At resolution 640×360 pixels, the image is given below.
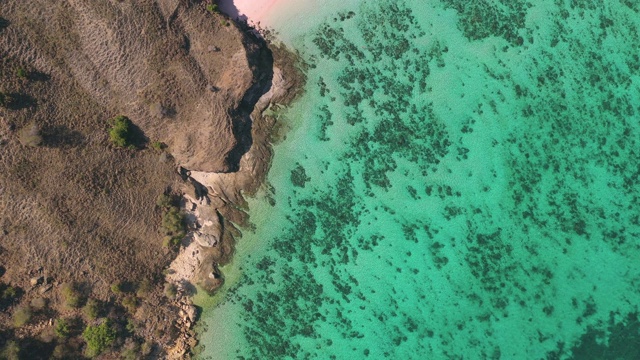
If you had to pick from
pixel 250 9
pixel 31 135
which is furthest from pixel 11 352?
pixel 250 9

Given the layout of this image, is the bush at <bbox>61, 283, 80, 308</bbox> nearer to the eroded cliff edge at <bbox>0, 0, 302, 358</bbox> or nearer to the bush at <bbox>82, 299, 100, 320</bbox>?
the eroded cliff edge at <bbox>0, 0, 302, 358</bbox>

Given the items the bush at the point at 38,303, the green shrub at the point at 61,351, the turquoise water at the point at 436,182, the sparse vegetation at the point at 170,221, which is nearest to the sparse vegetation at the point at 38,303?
the bush at the point at 38,303

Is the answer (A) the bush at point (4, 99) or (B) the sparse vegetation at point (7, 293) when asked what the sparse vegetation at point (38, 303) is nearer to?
(B) the sparse vegetation at point (7, 293)

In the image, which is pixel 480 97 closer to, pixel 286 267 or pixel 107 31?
pixel 286 267

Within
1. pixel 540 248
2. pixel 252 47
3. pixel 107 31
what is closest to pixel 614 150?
pixel 540 248

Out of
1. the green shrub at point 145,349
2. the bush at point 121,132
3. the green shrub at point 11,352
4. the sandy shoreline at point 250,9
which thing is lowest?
the green shrub at point 11,352

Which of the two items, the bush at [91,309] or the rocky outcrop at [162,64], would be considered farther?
the bush at [91,309]

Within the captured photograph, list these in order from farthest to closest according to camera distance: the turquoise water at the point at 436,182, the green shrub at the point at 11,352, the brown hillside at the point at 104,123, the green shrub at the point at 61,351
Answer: the turquoise water at the point at 436,182 < the green shrub at the point at 61,351 < the green shrub at the point at 11,352 < the brown hillside at the point at 104,123
